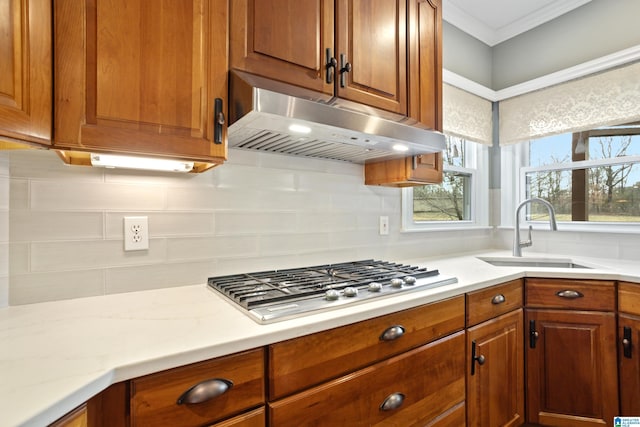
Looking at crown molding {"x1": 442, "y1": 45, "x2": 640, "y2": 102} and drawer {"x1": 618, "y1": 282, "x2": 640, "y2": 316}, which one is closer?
drawer {"x1": 618, "y1": 282, "x2": 640, "y2": 316}

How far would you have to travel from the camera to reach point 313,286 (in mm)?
1176

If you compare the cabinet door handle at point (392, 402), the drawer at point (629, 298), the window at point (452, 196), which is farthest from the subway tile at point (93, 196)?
the drawer at point (629, 298)

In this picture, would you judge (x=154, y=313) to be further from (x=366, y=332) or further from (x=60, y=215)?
(x=366, y=332)

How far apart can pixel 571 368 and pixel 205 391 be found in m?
1.84

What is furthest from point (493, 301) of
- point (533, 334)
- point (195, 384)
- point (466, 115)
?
point (466, 115)

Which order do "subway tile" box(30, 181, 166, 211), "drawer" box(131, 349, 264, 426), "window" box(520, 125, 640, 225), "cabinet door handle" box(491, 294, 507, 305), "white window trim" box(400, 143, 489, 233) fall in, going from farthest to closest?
"white window trim" box(400, 143, 489, 233)
"window" box(520, 125, 640, 225)
"cabinet door handle" box(491, 294, 507, 305)
"subway tile" box(30, 181, 166, 211)
"drawer" box(131, 349, 264, 426)

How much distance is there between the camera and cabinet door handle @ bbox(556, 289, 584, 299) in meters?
1.66

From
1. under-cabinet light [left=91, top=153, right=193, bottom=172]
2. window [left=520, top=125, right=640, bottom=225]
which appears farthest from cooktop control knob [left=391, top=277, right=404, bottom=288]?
window [left=520, top=125, right=640, bottom=225]

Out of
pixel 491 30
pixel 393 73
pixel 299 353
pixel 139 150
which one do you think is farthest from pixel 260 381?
pixel 491 30

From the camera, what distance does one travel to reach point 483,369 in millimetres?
1487

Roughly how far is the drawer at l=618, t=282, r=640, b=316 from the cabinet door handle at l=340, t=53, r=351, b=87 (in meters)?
1.66

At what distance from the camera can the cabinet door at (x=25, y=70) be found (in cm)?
73

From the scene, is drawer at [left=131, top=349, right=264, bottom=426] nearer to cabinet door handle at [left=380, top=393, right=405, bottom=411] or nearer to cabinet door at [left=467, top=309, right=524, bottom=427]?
cabinet door handle at [left=380, top=393, right=405, bottom=411]

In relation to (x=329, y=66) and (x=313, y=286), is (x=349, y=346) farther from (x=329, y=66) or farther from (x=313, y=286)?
(x=329, y=66)
